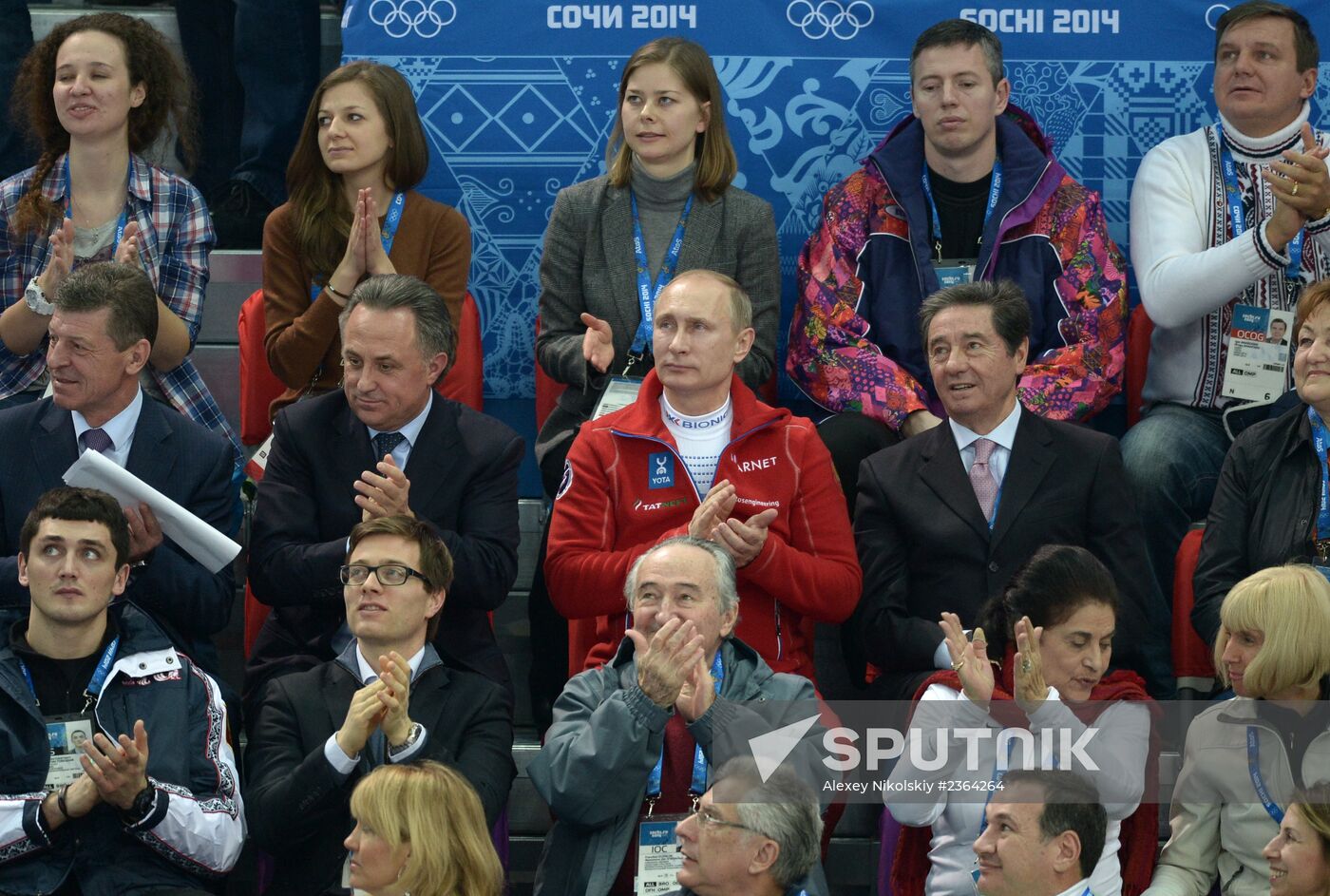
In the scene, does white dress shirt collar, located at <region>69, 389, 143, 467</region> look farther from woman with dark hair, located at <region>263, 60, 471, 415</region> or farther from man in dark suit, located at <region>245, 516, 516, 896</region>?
man in dark suit, located at <region>245, 516, 516, 896</region>

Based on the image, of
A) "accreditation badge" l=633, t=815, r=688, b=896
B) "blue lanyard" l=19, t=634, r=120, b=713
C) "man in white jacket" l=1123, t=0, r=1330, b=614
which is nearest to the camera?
"accreditation badge" l=633, t=815, r=688, b=896

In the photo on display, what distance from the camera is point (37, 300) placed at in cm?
507

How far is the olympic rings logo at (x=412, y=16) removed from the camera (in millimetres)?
6031

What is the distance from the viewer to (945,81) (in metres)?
5.46

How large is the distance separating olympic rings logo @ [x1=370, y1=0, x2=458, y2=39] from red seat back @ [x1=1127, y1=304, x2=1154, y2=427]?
2.31 metres

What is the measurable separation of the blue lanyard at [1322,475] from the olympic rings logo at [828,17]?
2062mm

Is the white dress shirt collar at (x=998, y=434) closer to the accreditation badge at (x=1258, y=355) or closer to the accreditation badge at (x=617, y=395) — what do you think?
the accreditation badge at (x=617, y=395)

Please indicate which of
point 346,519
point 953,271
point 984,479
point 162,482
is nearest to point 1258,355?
point 953,271

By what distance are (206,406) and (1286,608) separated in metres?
2.89

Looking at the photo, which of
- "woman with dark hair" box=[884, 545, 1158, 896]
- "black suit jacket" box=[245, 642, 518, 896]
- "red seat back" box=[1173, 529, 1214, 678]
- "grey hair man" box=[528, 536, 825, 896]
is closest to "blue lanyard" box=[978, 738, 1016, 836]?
"woman with dark hair" box=[884, 545, 1158, 896]

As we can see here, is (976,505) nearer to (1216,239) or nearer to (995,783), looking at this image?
(995,783)

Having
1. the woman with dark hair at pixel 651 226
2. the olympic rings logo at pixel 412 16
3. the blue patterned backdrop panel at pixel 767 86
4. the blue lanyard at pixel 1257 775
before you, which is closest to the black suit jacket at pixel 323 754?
the woman with dark hair at pixel 651 226

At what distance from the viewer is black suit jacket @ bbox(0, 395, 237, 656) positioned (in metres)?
4.52

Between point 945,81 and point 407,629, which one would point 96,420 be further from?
point 945,81
